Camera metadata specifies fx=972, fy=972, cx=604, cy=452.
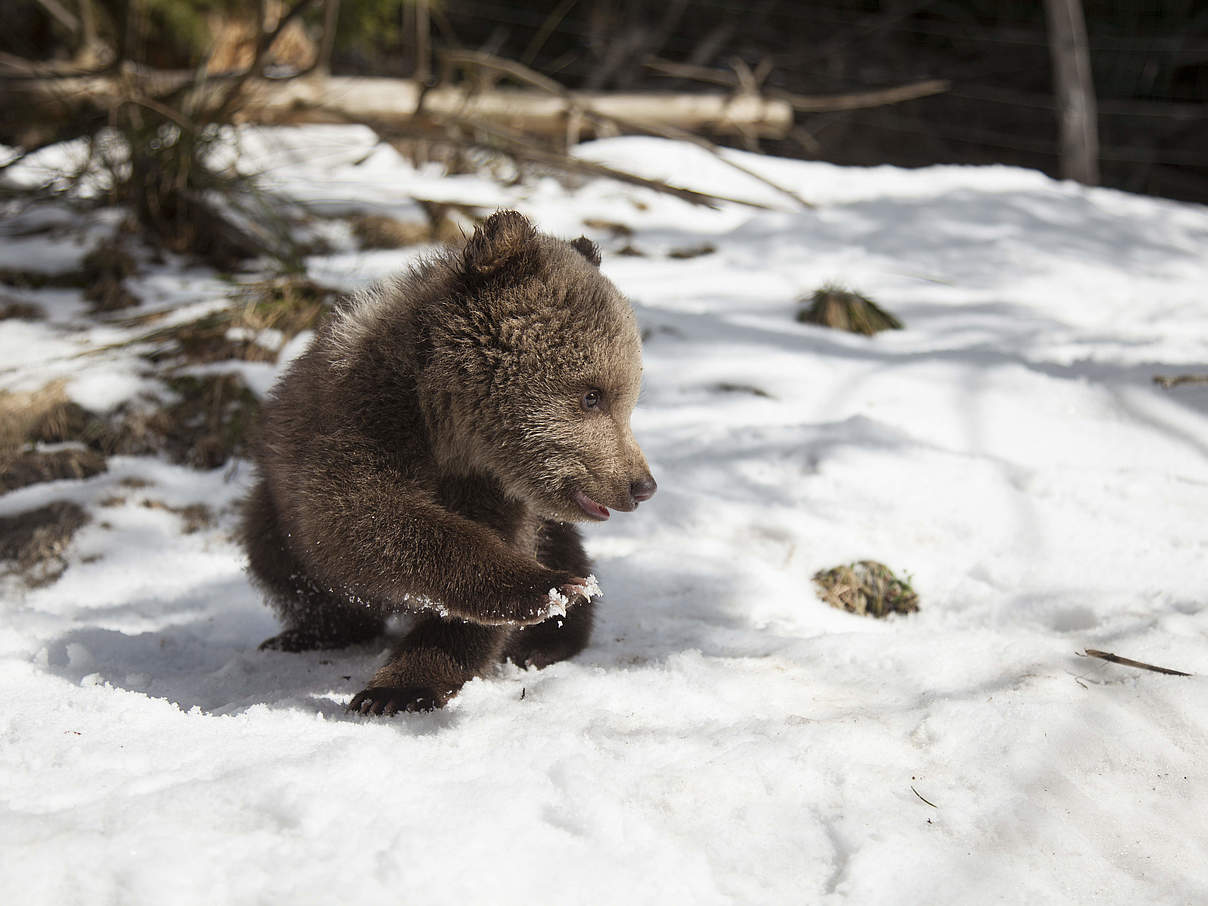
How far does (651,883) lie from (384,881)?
45 cm

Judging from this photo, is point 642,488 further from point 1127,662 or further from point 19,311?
point 19,311

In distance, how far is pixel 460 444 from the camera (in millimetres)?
2602

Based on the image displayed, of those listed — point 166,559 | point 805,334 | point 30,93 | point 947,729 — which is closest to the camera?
point 947,729

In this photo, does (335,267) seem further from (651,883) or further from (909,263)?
(651,883)

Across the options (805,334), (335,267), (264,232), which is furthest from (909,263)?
(264,232)

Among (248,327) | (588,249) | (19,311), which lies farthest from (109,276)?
(588,249)

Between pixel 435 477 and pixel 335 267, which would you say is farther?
pixel 335 267

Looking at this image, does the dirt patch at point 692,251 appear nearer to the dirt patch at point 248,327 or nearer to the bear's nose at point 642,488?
the dirt patch at point 248,327

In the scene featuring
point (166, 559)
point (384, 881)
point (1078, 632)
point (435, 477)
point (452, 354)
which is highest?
point (452, 354)

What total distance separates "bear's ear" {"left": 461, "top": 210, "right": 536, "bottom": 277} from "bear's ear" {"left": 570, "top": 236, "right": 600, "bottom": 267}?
494mm

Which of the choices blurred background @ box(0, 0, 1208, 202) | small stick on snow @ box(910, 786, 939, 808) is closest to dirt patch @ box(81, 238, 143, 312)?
blurred background @ box(0, 0, 1208, 202)

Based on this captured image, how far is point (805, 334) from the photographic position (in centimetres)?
536

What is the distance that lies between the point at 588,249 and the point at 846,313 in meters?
2.82

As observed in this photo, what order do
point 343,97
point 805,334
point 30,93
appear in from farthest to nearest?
point 343,97, point 30,93, point 805,334
